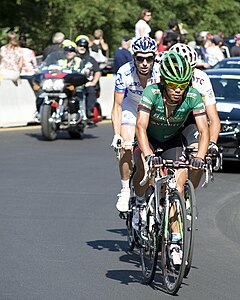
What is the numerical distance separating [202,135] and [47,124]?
1101 centimetres

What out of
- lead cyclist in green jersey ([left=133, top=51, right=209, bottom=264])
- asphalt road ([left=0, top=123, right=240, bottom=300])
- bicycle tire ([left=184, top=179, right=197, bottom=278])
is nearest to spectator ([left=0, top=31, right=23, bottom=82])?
asphalt road ([left=0, top=123, right=240, bottom=300])

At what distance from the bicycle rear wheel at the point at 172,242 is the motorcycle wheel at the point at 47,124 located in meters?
11.2

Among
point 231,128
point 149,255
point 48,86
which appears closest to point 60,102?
point 48,86

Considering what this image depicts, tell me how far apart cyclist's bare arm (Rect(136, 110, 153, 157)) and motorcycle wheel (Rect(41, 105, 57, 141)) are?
1088cm

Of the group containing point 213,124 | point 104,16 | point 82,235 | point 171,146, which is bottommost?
point 104,16

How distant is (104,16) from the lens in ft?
129

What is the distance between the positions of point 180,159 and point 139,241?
34.5 inches

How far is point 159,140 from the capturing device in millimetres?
8602

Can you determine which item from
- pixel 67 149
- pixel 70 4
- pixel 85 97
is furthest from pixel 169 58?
pixel 70 4

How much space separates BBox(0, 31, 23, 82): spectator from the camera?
2256 centimetres

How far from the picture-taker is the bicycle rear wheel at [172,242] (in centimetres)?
768

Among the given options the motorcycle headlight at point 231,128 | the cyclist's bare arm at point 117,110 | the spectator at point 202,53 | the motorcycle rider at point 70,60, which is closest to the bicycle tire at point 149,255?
the cyclist's bare arm at point 117,110

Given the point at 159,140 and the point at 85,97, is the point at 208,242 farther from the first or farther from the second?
the point at 85,97

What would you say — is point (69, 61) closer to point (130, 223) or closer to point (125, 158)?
point (125, 158)
